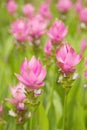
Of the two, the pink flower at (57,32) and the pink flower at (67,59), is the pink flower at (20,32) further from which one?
the pink flower at (67,59)

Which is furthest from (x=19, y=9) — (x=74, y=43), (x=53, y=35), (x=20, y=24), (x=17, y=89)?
(x=17, y=89)

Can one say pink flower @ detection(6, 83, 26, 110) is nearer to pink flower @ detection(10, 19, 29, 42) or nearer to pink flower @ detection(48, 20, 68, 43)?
pink flower @ detection(48, 20, 68, 43)

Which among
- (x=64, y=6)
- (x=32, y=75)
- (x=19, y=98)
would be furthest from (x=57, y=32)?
(x=64, y=6)

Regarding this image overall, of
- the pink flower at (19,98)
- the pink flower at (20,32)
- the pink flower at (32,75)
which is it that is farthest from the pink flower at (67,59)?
the pink flower at (20,32)

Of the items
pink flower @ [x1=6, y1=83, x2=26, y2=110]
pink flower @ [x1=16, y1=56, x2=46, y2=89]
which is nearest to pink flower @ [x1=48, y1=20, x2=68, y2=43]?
pink flower @ [x1=6, y1=83, x2=26, y2=110]

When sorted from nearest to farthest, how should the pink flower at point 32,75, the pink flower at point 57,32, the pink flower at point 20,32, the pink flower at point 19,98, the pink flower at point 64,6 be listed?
the pink flower at point 32,75
the pink flower at point 19,98
the pink flower at point 57,32
the pink flower at point 20,32
the pink flower at point 64,6
